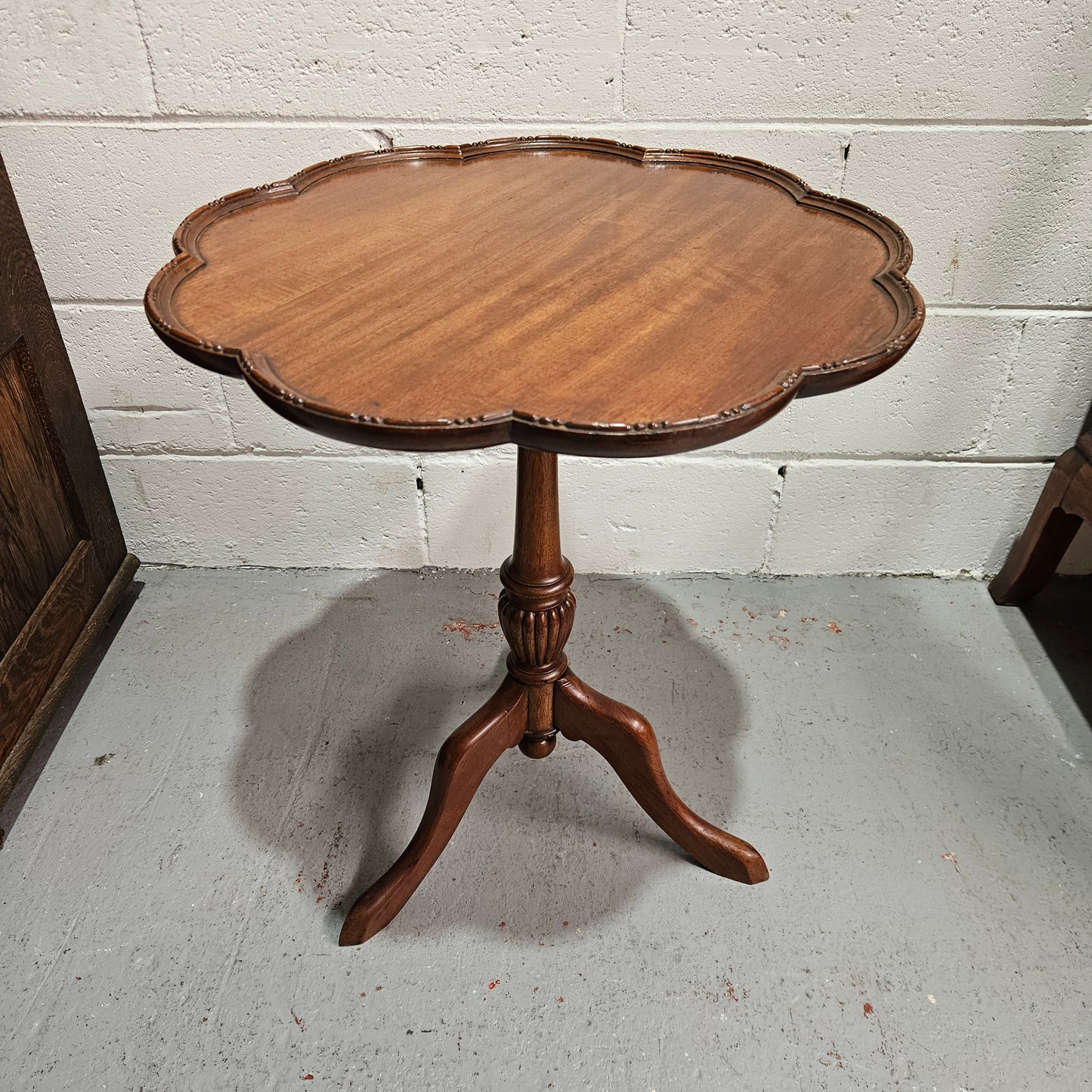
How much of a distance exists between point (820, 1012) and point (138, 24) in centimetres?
195

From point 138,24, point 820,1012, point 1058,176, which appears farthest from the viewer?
point 1058,176

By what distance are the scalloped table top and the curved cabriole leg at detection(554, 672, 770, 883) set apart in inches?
24.8

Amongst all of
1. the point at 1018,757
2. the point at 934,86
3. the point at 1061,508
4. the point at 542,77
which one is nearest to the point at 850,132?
the point at 934,86

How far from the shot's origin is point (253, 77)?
1669 mm

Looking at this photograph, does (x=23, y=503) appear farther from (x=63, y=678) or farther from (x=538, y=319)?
(x=538, y=319)

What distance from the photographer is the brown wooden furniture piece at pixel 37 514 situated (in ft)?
5.74

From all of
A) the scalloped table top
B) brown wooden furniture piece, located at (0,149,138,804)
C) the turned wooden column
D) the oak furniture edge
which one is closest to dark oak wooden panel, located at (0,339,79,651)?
brown wooden furniture piece, located at (0,149,138,804)

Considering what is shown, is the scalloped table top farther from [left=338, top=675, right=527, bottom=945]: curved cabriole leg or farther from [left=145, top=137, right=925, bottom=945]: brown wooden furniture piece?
[left=338, top=675, right=527, bottom=945]: curved cabriole leg

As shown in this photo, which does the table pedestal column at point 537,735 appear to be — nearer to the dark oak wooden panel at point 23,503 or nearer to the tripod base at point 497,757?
the tripod base at point 497,757

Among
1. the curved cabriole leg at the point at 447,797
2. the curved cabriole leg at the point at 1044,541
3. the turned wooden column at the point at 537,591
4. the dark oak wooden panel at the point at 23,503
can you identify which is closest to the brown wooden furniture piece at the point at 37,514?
the dark oak wooden panel at the point at 23,503

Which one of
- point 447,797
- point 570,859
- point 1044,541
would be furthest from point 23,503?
point 1044,541

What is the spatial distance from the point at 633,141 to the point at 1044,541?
3.99 ft

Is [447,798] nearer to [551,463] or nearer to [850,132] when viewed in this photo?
[551,463]

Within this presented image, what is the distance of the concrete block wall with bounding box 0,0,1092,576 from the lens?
1622 millimetres
